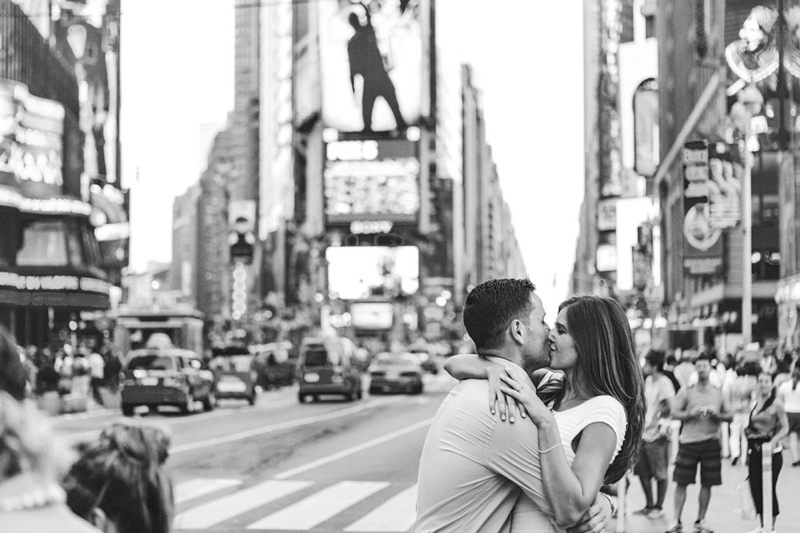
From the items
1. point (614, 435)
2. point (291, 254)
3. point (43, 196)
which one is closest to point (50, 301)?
point (43, 196)

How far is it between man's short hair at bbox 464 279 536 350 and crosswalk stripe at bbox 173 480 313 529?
8934mm

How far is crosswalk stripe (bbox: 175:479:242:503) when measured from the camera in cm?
1547

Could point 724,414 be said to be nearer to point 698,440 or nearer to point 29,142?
point 698,440

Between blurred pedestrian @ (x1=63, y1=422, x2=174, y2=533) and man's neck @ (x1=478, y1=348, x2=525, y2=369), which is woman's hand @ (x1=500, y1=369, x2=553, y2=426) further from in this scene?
blurred pedestrian @ (x1=63, y1=422, x2=174, y2=533)

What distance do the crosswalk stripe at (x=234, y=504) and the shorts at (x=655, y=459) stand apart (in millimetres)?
4219

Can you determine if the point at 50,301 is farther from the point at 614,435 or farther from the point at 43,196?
the point at 614,435

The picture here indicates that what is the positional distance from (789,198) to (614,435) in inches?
2195

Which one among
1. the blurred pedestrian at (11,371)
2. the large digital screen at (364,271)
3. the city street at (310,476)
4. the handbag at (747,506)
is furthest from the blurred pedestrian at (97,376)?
the large digital screen at (364,271)

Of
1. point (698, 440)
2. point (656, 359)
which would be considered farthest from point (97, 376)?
point (698, 440)

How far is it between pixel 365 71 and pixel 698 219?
73.5 m

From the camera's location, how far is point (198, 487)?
16422 millimetres

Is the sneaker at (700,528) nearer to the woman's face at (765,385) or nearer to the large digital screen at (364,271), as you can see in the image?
the woman's face at (765,385)

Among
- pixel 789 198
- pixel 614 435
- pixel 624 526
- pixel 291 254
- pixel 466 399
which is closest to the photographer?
pixel 466 399

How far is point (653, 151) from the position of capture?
112 meters
